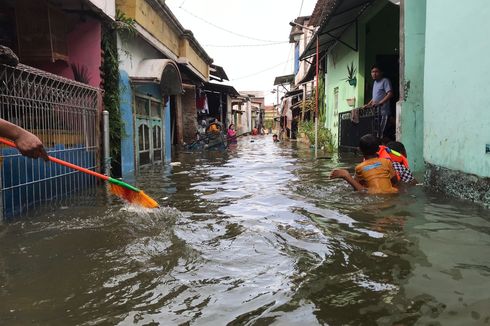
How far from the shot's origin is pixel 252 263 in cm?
302

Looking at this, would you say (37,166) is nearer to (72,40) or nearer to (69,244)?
(69,244)

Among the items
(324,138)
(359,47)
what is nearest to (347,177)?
(359,47)

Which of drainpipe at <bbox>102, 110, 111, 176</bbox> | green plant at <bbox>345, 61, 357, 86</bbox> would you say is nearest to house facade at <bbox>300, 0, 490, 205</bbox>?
A: green plant at <bbox>345, 61, 357, 86</bbox>

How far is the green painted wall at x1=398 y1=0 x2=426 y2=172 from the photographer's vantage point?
24.4 ft

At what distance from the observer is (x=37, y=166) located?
5.39 metres

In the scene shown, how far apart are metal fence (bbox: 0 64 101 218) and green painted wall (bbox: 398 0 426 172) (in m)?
5.35

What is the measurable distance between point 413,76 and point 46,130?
5.97 metres

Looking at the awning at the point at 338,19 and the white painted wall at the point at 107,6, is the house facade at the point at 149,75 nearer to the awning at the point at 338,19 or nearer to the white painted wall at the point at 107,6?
the white painted wall at the point at 107,6

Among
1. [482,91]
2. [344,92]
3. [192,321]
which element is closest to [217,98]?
[344,92]

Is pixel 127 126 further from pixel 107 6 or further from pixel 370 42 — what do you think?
pixel 370 42

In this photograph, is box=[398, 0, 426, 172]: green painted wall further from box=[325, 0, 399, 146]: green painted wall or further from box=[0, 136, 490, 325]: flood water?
box=[325, 0, 399, 146]: green painted wall

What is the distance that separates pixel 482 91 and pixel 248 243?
9.97ft

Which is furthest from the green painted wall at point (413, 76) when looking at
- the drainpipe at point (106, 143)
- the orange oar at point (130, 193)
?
the drainpipe at point (106, 143)

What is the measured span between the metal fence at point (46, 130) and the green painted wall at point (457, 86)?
195 inches
